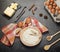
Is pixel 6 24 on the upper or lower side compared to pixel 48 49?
upper

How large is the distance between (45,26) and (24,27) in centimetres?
12

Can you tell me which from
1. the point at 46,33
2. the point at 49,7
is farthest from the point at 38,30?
the point at 49,7

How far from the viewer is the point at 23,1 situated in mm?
1427

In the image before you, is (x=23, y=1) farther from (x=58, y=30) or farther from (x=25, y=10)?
(x=58, y=30)

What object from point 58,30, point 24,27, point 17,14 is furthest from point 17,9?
point 58,30

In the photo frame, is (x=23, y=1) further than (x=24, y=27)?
Yes

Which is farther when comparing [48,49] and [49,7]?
[49,7]

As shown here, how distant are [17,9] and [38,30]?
20 cm

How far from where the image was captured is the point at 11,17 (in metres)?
1.36

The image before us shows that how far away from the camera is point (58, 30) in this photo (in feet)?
4.29

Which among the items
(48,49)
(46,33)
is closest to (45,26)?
(46,33)

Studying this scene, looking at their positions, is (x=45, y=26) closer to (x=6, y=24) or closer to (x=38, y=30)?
(x=38, y=30)

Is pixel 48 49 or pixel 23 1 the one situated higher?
pixel 23 1

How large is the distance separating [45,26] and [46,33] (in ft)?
0.15
